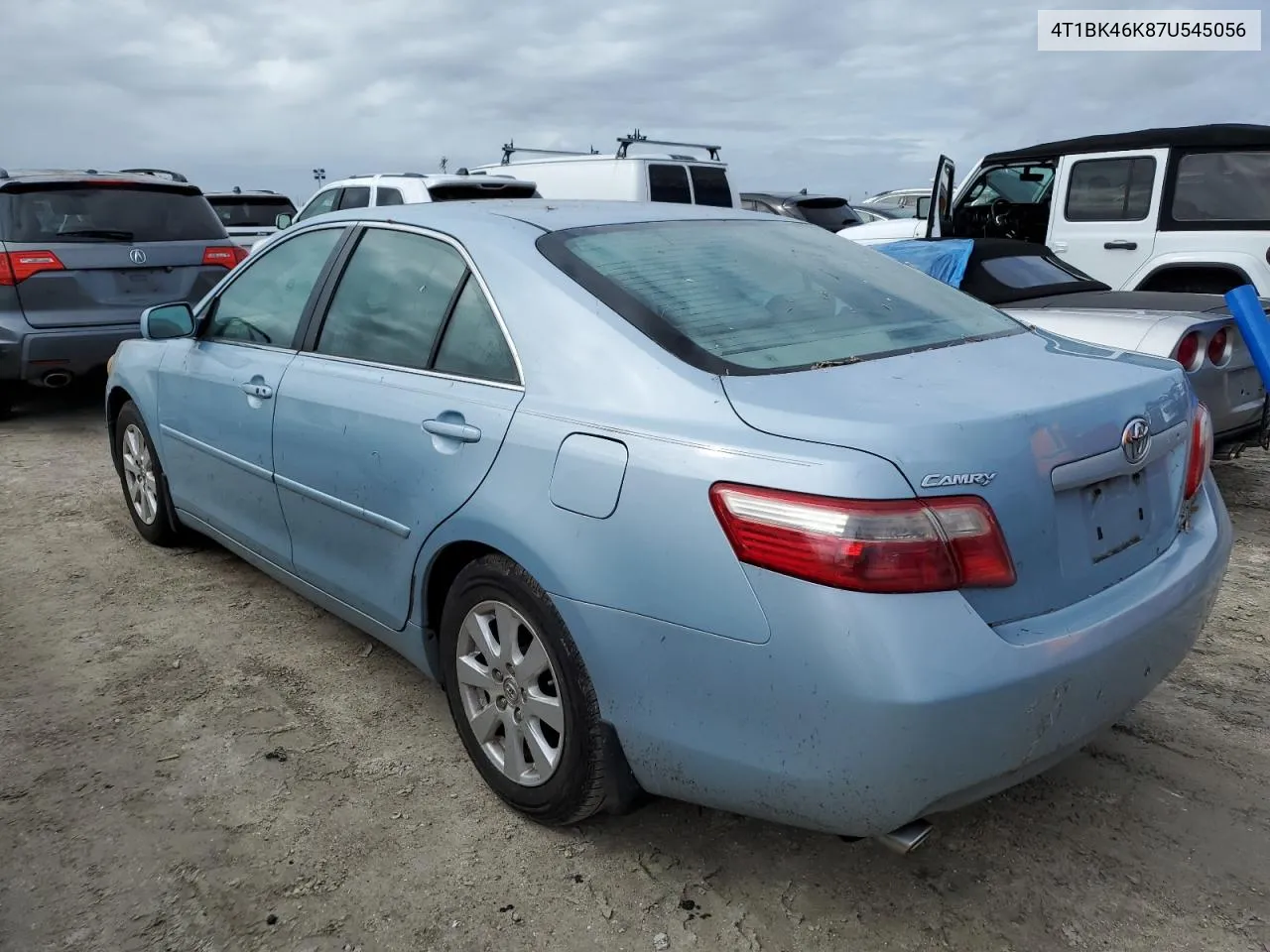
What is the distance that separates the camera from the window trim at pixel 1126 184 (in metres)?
7.29

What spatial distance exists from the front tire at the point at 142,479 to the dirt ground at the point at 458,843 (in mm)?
1016

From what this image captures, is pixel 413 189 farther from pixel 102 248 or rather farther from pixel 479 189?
pixel 102 248

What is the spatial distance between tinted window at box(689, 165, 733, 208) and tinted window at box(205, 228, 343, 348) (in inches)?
367

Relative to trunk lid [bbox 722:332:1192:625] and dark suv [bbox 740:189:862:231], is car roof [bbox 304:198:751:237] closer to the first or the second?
trunk lid [bbox 722:332:1192:625]

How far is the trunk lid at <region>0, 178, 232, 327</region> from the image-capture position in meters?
6.87

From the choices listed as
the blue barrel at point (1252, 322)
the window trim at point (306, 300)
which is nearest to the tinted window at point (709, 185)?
the blue barrel at point (1252, 322)

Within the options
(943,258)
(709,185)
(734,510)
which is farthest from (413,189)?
(734,510)

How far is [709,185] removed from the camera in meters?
13.0

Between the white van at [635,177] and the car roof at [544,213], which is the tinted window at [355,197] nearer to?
the white van at [635,177]

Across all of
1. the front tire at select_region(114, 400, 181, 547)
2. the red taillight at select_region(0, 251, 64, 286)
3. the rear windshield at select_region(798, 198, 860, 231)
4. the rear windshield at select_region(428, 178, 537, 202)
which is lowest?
the front tire at select_region(114, 400, 181, 547)

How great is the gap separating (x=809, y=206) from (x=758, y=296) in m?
12.8

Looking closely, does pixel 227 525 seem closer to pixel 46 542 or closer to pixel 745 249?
pixel 46 542

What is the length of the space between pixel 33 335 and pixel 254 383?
13.7 feet

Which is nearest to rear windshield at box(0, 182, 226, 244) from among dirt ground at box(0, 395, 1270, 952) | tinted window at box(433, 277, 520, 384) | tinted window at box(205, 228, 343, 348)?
tinted window at box(205, 228, 343, 348)
